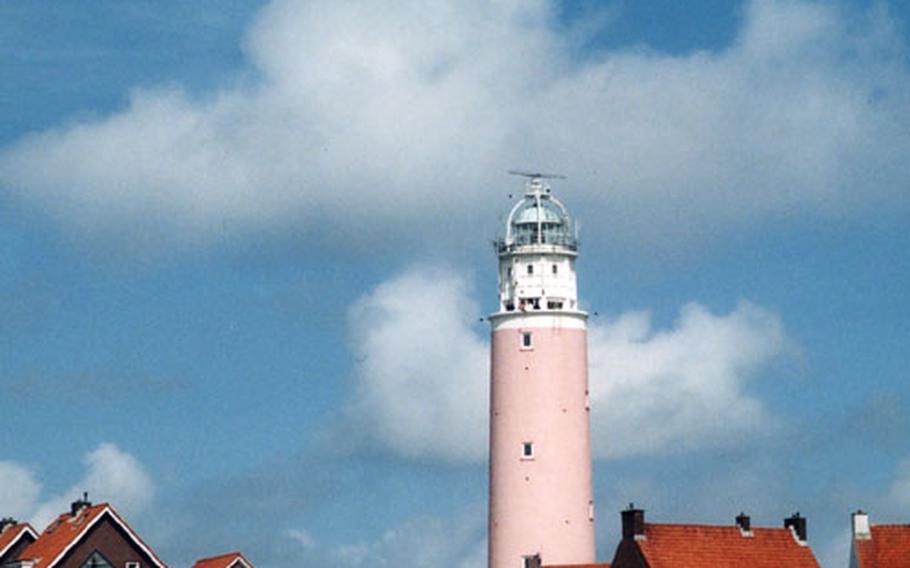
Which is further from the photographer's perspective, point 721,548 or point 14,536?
point 14,536

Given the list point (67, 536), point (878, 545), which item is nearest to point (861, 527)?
point (878, 545)

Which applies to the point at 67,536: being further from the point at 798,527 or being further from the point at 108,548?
the point at 798,527

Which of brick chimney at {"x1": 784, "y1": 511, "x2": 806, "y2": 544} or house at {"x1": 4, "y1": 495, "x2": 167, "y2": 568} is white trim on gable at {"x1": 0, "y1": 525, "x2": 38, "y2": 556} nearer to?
house at {"x1": 4, "y1": 495, "x2": 167, "y2": 568}

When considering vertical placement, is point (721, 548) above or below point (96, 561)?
below

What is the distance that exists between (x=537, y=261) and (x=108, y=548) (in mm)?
24910

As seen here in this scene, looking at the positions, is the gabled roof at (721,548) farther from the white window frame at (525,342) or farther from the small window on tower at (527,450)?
the white window frame at (525,342)

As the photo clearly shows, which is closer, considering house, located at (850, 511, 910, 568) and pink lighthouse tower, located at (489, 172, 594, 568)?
house, located at (850, 511, 910, 568)

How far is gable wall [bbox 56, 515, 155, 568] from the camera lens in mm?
112000

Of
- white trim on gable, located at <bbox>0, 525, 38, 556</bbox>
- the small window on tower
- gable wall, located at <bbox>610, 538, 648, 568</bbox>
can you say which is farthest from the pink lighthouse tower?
white trim on gable, located at <bbox>0, 525, 38, 556</bbox>

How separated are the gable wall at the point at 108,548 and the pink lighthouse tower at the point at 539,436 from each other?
1639 centimetres

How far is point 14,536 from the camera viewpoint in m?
117

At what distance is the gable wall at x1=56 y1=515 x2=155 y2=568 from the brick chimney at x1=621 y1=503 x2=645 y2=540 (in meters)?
Answer: 23.1

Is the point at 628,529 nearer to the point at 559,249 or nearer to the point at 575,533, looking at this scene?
the point at 575,533

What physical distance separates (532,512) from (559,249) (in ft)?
44.6
